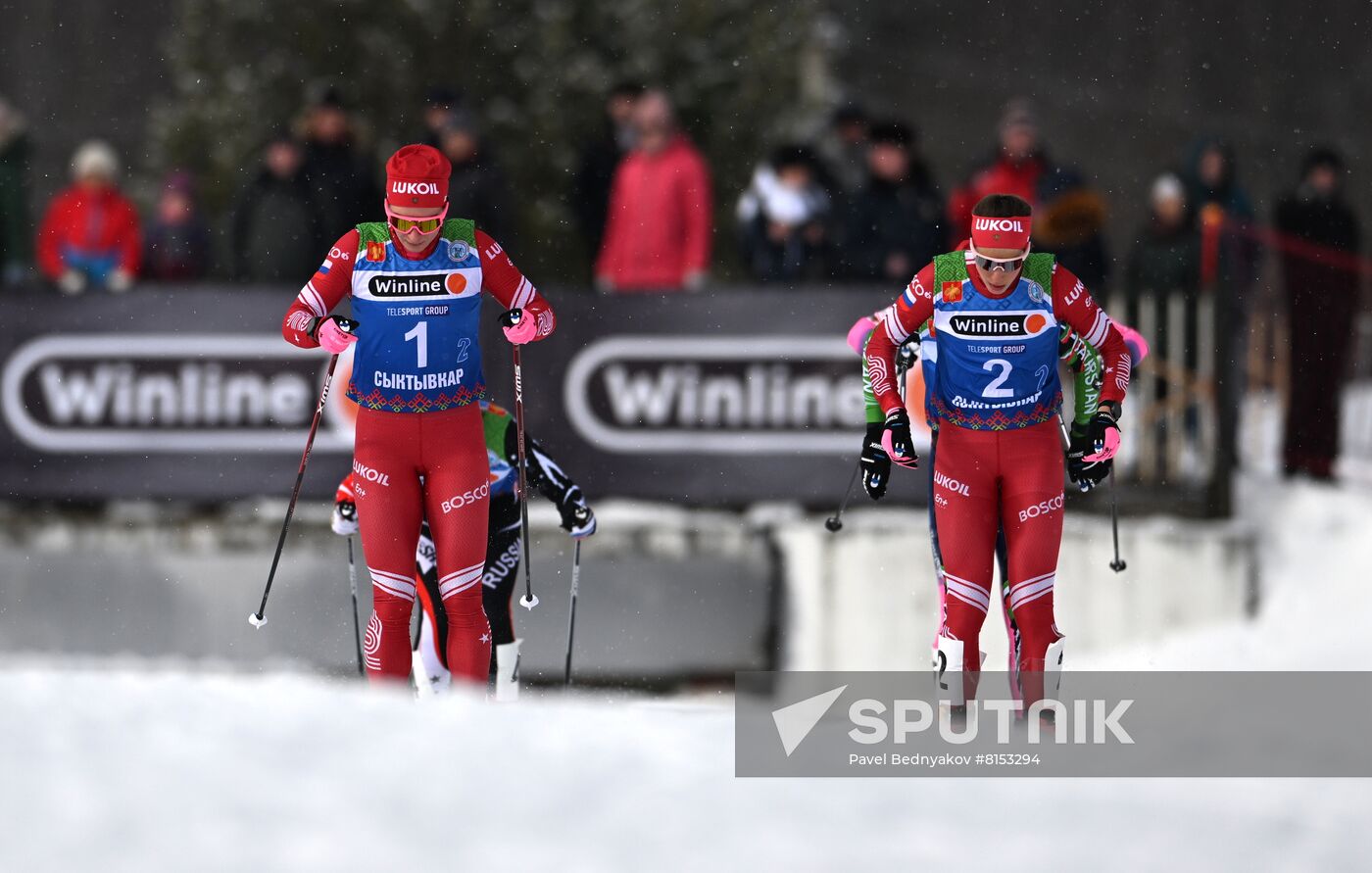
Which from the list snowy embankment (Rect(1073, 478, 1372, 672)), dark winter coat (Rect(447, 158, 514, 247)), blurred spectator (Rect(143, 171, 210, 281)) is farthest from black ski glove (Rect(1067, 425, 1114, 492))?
blurred spectator (Rect(143, 171, 210, 281))

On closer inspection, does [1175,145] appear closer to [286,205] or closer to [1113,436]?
[286,205]

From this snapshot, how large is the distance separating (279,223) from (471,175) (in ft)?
4.54

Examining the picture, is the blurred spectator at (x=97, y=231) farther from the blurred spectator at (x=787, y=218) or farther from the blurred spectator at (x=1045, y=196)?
the blurred spectator at (x=1045, y=196)

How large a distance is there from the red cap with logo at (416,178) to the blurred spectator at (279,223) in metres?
3.91

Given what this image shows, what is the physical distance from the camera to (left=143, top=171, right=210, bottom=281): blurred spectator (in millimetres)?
13461

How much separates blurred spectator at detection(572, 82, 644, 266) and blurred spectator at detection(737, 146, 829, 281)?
2.66 ft

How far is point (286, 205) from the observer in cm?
1065

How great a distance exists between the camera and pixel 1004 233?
6559mm

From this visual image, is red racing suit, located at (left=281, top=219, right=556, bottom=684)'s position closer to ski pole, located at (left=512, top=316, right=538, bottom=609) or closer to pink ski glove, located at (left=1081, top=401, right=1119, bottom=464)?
ski pole, located at (left=512, top=316, right=538, bottom=609)

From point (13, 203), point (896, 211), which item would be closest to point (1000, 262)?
point (896, 211)

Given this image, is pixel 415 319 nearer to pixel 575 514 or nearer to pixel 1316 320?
pixel 575 514

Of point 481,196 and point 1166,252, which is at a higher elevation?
point 481,196

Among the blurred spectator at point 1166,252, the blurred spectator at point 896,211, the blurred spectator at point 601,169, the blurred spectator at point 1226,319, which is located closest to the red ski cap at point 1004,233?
the blurred spectator at point 896,211

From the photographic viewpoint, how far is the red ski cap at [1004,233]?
6559 millimetres
